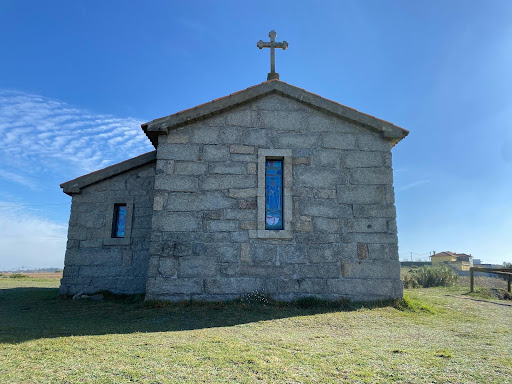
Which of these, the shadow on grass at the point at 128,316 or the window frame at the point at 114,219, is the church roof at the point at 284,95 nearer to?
the window frame at the point at 114,219

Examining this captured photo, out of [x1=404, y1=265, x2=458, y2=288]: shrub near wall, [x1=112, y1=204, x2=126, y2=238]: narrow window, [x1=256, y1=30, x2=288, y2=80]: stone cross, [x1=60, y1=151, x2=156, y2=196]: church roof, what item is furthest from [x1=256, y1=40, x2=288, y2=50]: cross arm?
[x1=404, y1=265, x2=458, y2=288]: shrub near wall

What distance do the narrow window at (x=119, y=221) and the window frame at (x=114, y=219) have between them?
37mm

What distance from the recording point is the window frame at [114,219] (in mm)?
9617

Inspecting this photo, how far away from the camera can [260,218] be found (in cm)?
758

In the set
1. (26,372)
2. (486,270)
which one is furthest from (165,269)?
(486,270)

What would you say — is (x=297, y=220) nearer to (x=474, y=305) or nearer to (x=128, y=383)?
(x=474, y=305)

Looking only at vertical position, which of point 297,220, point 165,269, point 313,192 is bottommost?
point 165,269

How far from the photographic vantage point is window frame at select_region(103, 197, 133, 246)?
379 inches

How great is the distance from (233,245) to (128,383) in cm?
437

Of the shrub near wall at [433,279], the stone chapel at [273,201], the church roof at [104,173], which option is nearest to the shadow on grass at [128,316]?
the stone chapel at [273,201]

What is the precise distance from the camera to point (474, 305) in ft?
26.8

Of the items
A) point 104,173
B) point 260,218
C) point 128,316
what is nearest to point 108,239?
point 104,173

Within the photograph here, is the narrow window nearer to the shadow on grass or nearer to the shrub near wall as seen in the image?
the shadow on grass

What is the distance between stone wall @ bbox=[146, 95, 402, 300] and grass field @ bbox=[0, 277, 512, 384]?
59cm
